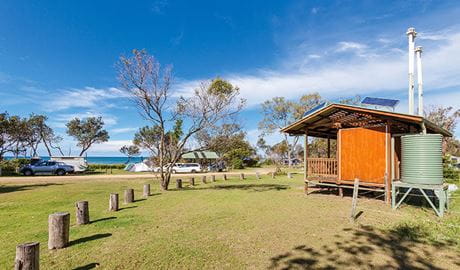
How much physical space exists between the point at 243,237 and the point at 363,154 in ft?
25.5

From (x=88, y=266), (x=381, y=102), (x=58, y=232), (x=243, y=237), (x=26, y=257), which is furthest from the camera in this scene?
(x=381, y=102)

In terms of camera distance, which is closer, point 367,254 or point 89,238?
point 367,254

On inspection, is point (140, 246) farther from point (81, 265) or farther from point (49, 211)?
point (49, 211)

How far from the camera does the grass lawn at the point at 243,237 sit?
4.70 metres

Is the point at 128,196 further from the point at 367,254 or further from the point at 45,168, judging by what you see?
the point at 45,168

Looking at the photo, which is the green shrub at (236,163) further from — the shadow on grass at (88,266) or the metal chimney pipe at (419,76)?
the shadow on grass at (88,266)

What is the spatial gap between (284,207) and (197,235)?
4.56 m

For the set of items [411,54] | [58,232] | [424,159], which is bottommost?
[58,232]

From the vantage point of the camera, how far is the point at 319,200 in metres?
11.4

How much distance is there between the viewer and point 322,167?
1323cm

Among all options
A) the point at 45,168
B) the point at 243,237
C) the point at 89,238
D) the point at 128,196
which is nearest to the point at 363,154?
the point at 243,237

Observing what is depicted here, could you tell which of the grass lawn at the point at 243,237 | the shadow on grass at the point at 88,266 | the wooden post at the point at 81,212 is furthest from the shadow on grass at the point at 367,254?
the wooden post at the point at 81,212

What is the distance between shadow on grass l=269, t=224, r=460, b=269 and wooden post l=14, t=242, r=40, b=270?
3784 millimetres

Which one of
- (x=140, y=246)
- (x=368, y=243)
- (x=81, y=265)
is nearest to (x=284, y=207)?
(x=368, y=243)
